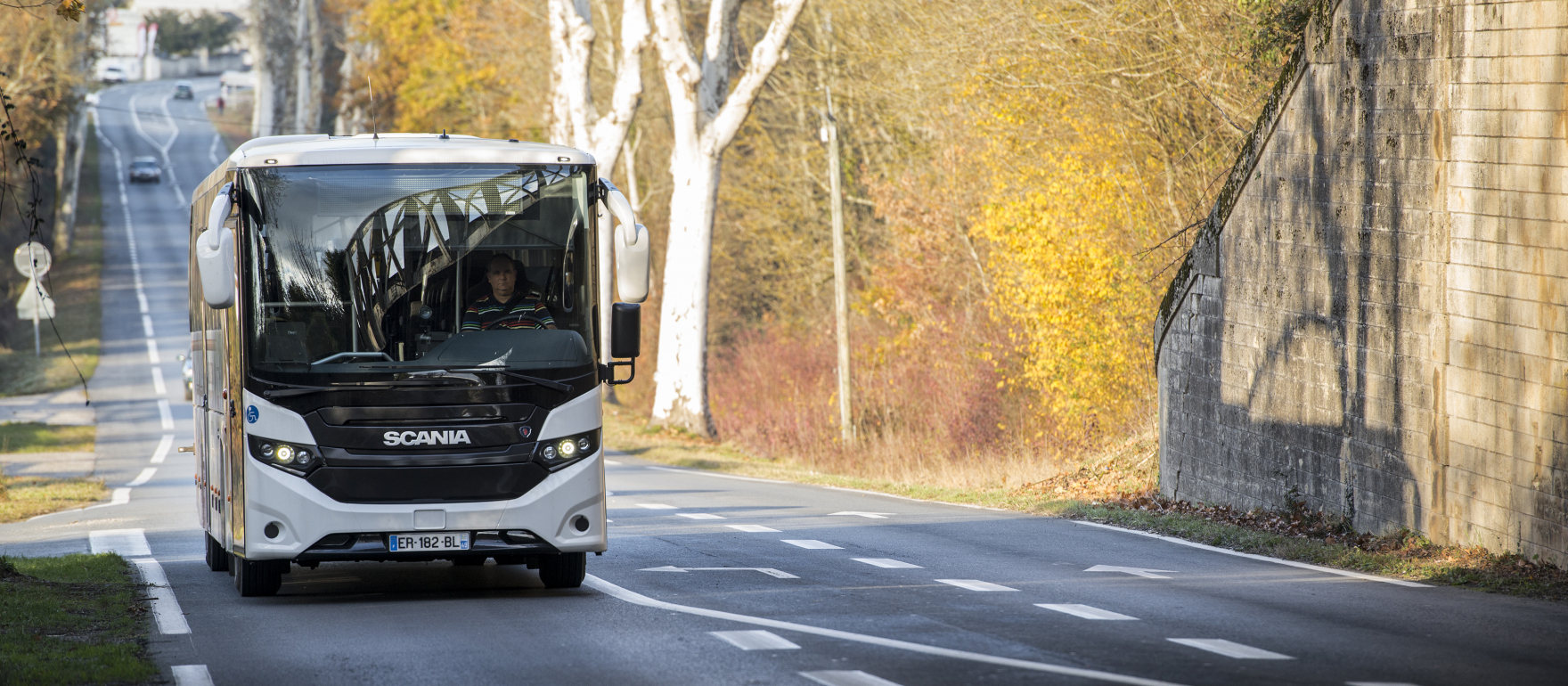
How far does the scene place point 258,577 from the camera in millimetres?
10625

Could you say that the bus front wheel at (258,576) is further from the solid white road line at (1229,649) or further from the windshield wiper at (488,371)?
the solid white road line at (1229,649)

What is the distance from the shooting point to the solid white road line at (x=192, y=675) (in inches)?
301

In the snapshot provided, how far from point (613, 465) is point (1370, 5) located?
16.3 metres

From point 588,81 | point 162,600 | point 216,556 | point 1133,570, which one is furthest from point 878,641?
point 588,81

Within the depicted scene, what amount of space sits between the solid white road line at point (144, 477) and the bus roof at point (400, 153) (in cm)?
1646

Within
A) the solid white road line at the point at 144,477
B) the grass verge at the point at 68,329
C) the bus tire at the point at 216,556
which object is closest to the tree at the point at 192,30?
the grass verge at the point at 68,329

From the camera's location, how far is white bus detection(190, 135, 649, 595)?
9727 millimetres

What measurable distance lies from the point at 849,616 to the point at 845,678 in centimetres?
202

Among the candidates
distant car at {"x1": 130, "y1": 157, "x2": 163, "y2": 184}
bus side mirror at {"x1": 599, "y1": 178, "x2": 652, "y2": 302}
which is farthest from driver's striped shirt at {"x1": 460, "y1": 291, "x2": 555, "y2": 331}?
distant car at {"x1": 130, "y1": 157, "x2": 163, "y2": 184}

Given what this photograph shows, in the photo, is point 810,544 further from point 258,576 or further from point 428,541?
point 258,576

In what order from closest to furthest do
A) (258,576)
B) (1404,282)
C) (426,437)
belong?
(426,437)
(258,576)
(1404,282)

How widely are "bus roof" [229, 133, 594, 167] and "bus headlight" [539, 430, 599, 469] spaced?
1754 millimetres

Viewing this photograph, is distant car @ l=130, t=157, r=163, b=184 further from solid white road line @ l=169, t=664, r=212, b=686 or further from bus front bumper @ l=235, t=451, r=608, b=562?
solid white road line @ l=169, t=664, r=212, b=686

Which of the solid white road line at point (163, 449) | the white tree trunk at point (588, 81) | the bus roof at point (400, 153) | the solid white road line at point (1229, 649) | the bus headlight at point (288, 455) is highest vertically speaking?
the white tree trunk at point (588, 81)
